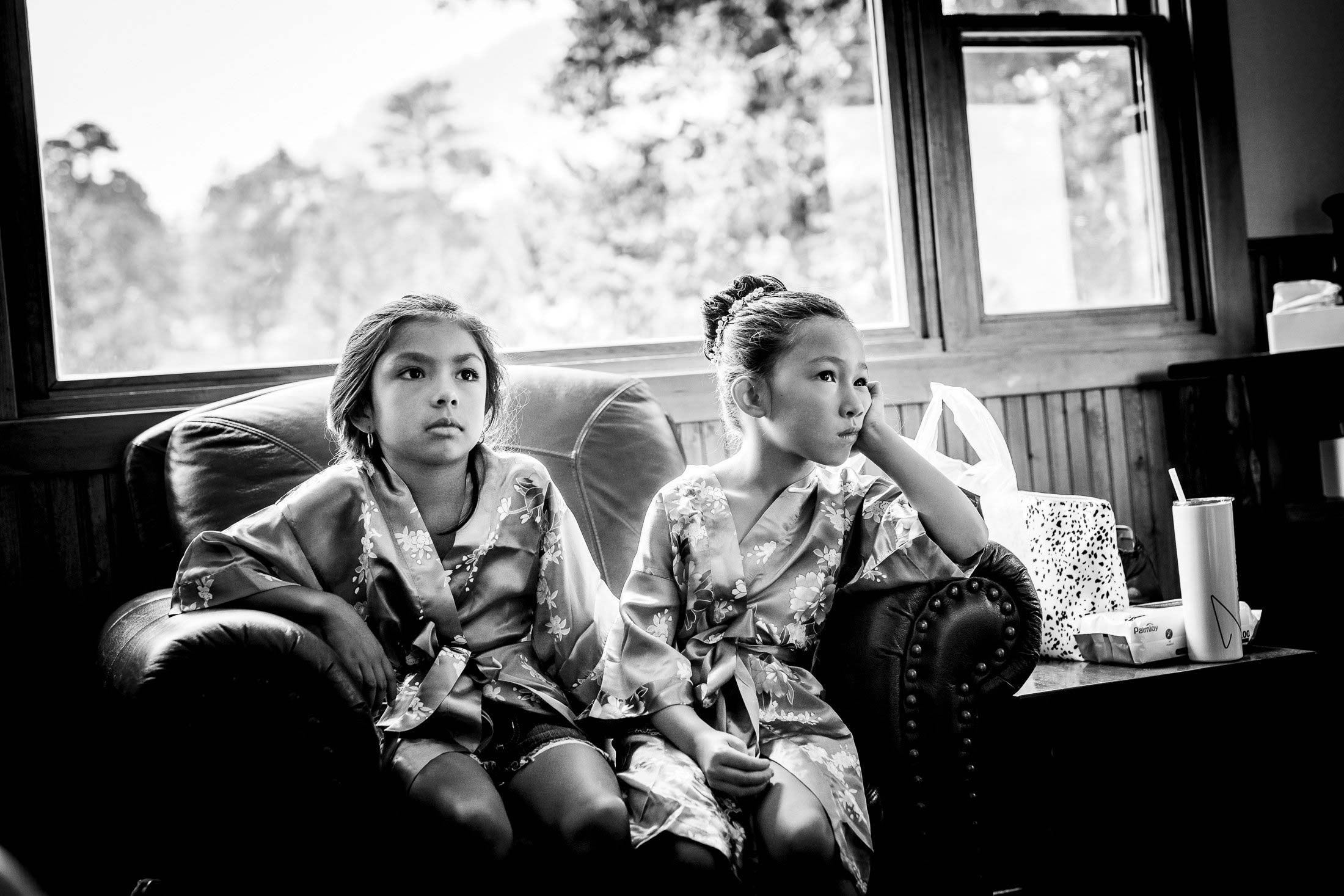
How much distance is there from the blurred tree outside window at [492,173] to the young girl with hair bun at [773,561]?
1.06m

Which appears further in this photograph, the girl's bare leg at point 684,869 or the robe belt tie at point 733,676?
the robe belt tie at point 733,676

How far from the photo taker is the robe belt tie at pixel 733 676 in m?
1.52

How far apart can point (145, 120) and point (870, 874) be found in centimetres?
238

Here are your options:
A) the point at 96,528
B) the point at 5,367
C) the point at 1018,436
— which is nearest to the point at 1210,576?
the point at 1018,436

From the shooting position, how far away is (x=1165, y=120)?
2918mm

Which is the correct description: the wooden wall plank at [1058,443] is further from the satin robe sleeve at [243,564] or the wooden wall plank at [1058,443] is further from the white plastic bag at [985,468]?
the satin robe sleeve at [243,564]

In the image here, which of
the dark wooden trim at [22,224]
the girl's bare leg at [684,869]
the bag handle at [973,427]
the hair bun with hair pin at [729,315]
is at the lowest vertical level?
the girl's bare leg at [684,869]

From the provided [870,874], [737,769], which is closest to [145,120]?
[737,769]

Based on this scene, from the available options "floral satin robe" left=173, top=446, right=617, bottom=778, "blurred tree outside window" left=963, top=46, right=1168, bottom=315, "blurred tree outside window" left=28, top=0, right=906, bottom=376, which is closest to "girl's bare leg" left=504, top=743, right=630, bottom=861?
"floral satin robe" left=173, top=446, right=617, bottom=778

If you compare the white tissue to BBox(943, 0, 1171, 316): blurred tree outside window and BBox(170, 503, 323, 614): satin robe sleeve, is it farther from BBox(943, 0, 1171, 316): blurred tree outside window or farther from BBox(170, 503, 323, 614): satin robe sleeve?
BBox(170, 503, 323, 614): satin robe sleeve

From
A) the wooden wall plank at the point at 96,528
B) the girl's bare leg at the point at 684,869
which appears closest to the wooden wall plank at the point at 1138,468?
the girl's bare leg at the point at 684,869

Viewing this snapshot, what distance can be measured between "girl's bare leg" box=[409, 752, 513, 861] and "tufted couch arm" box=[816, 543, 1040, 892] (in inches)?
19.8

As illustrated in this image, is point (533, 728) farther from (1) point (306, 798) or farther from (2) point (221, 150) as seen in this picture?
(2) point (221, 150)

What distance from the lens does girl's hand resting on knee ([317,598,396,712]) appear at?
140 centimetres
